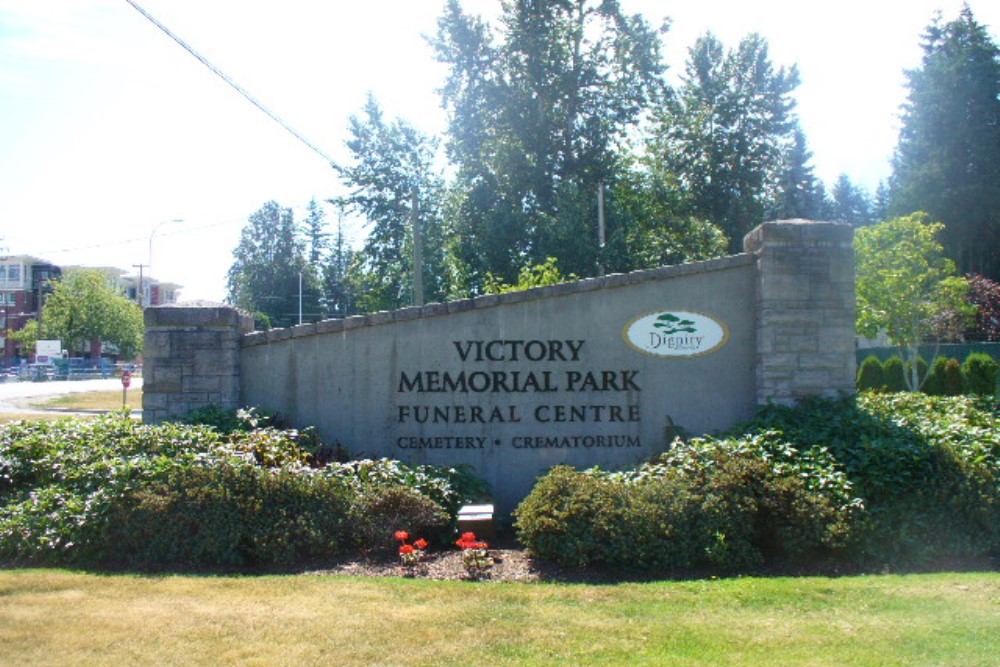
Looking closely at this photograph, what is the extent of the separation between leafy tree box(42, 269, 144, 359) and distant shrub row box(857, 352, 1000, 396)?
5601 cm

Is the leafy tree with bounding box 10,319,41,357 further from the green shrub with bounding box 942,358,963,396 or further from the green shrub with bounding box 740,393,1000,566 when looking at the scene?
the green shrub with bounding box 740,393,1000,566

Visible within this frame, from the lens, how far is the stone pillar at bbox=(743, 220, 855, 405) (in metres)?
9.83

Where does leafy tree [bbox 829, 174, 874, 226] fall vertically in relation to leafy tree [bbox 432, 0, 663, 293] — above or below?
above

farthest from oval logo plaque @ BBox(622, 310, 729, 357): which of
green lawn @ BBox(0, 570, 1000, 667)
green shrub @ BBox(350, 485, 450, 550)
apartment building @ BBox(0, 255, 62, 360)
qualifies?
apartment building @ BBox(0, 255, 62, 360)

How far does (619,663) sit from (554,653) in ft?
1.25

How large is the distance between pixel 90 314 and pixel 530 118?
160 feet

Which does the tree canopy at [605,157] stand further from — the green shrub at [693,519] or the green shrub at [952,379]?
the green shrub at [693,519]

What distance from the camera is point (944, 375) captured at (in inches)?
1022

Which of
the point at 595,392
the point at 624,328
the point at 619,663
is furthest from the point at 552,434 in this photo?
the point at 619,663

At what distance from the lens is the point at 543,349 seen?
10.2 m

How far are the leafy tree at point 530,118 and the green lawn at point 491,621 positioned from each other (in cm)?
2357

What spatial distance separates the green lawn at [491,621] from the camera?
5.18 m

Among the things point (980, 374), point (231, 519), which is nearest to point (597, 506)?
point (231, 519)

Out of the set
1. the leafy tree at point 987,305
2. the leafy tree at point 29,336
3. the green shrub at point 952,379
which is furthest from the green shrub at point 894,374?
Answer: the leafy tree at point 29,336
